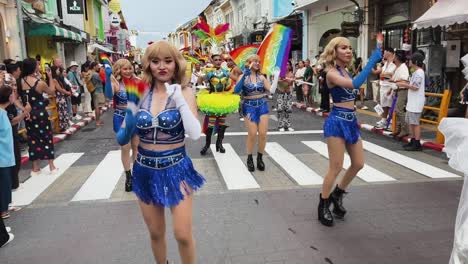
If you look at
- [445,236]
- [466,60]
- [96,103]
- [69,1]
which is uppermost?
[69,1]

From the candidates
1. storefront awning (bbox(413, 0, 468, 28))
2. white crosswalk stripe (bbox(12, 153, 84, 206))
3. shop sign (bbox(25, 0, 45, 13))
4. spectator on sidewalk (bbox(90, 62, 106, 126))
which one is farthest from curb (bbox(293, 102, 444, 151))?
shop sign (bbox(25, 0, 45, 13))

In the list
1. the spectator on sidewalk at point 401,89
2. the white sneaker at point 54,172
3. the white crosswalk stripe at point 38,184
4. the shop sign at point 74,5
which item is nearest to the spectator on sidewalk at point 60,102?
the white crosswalk stripe at point 38,184

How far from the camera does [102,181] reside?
6.56m


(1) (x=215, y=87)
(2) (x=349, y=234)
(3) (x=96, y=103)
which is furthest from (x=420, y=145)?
(3) (x=96, y=103)

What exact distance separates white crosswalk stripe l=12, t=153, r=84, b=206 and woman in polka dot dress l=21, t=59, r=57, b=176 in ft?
0.87

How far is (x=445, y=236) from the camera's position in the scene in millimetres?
4180

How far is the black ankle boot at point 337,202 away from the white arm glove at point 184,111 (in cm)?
246

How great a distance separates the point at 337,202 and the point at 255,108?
8.01 feet

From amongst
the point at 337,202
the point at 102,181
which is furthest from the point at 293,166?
the point at 102,181

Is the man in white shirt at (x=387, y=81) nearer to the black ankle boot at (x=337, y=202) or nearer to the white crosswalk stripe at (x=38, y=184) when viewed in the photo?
the black ankle boot at (x=337, y=202)

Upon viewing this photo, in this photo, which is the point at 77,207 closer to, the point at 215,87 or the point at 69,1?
the point at 215,87

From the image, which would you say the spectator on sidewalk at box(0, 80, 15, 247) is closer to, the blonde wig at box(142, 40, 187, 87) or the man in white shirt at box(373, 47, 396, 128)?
the blonde wig at box(142, 40, 187, 87)

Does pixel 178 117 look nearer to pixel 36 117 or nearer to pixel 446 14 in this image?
pixel 36 117

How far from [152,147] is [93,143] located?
760 centimetres
